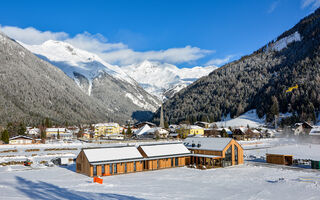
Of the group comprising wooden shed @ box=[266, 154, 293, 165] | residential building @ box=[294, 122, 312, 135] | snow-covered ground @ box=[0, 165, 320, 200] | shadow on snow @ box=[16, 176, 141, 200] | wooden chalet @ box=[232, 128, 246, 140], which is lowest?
snow-covered ground @ box=[0, 165, 320, 200]

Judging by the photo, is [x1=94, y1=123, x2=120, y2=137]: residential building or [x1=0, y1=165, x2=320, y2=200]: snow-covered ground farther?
[x1=94, y1=123, x2=120, y2=137]: residential building

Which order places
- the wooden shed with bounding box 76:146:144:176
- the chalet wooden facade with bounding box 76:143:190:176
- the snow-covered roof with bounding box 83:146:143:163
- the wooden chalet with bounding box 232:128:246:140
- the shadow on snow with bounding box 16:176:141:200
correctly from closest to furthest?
the shadow on snow with bounding box 16:176:141:200 < the wooden shed with bounding box 76:146:144:176 < the chalet wooden facade with bounding box 76:143:190:176 < the snow-covered roof with bounding box 83:146:143:163 < the wooden chalet with bounding box 232:128:246:140

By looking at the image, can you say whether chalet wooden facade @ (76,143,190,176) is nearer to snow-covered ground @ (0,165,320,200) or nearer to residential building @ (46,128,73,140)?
Result: snow-covered ground @ (0,165,320,200)

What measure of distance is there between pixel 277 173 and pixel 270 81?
541 ft

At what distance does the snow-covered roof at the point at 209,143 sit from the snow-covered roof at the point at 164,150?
2.78 m

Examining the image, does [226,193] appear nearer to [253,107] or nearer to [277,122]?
[277,122]

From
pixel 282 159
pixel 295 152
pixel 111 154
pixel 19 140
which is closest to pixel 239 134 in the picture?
pixel 295 152

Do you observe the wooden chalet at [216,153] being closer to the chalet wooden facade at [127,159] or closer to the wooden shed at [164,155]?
the wooden shed at [164,155]

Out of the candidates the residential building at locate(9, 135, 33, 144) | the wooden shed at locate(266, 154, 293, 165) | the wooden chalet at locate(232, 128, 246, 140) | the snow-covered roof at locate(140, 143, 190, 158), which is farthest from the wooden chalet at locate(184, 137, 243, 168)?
the residential building at locate(9, 135, 33, 144)

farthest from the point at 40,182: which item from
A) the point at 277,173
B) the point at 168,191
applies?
the point at 277,173

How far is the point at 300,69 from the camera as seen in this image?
17175 centimetres

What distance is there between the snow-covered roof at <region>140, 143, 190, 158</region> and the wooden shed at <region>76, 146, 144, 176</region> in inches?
84.5

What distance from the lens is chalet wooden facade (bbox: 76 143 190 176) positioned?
37625 mm

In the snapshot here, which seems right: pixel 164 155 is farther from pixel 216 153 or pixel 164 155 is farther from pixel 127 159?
pixel 216 153
